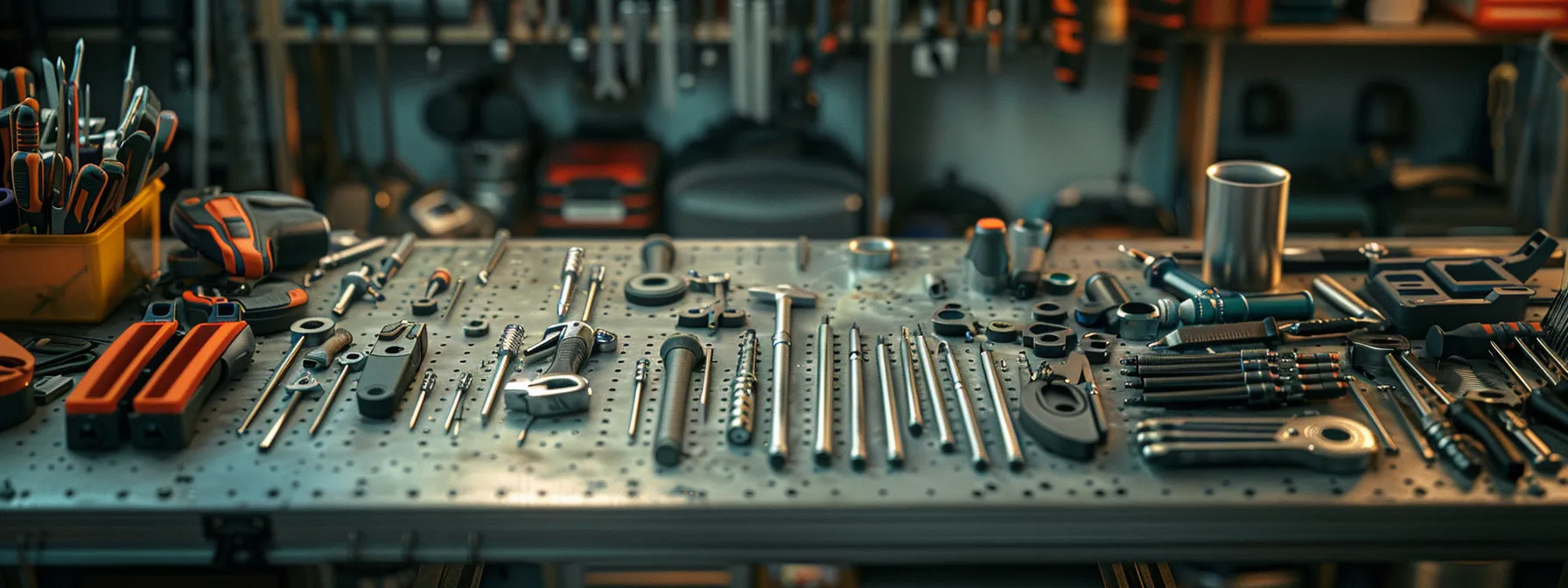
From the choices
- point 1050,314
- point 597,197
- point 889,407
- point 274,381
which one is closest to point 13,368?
point 274,381

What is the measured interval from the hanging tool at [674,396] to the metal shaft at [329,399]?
1.23 ft

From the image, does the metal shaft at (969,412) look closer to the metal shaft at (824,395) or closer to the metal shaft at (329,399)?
the metal shaft at (824,395)

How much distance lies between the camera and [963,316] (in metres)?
1.86

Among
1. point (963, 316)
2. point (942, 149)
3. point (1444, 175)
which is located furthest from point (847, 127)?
point (963, 316)

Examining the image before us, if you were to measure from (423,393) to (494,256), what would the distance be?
54 cm

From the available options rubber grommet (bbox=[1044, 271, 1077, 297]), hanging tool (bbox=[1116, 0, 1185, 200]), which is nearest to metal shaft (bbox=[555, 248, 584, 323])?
rubber grommet (bbox=[1044, 271, 1077, 297])

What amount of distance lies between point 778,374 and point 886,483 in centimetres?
28

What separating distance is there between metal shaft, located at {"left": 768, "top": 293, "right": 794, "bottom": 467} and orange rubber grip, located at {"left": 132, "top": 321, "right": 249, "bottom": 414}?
628 millimetres

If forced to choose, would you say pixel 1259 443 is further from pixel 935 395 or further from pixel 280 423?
pixel 280 423

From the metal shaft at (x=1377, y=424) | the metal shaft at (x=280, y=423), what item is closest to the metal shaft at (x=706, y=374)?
the metal shaft at (x=280, y=423)

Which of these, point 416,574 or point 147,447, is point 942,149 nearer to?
point 416,574

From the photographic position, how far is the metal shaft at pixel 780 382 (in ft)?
4.81

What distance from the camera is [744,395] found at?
62.5 inches

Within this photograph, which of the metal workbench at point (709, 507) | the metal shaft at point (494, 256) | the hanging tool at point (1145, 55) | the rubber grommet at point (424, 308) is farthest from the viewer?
the hanging tool at point (1145, 55)
